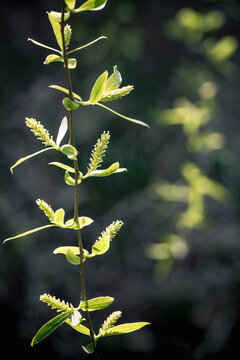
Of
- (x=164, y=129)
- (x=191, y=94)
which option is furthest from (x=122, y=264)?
(x=191, y=94)

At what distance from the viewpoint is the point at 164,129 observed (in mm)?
1644

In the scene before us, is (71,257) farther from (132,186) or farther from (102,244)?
(132,186)

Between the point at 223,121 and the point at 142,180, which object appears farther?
the point at 223,121

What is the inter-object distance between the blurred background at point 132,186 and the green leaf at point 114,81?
1.13 metres

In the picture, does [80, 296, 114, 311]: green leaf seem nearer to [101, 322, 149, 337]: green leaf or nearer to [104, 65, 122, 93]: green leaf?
[101, 322, 149, 337]: green leaf

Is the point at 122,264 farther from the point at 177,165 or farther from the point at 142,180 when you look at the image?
the point at 177,165

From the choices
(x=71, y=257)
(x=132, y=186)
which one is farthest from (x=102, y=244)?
(x=132, y=186)

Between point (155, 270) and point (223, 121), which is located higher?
point (223, 121)

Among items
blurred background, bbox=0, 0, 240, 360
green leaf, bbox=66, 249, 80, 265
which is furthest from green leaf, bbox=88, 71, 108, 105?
blurred background, bbox=0, 0, 240, 360

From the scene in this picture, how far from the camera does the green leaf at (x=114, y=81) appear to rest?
297 mm

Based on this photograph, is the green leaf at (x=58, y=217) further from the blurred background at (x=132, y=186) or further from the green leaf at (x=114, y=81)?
the blurred background at (x=132, y=186)

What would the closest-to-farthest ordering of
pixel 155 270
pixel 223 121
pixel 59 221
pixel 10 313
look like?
pixel 59 221 → pixel 10 313 → pixel 155 270 → pixel 223 121

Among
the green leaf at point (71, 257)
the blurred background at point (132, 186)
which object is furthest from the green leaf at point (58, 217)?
the blurred background at point (132, 186)

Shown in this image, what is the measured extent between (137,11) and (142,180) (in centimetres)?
63
